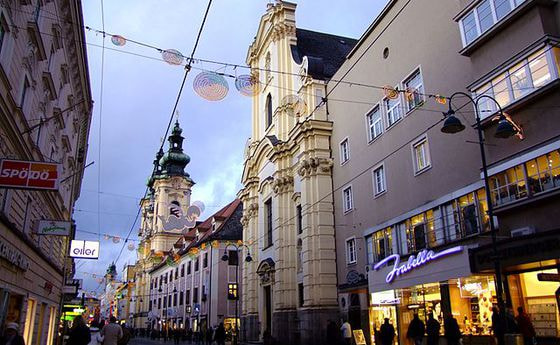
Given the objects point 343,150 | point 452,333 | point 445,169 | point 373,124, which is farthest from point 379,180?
point 452,333

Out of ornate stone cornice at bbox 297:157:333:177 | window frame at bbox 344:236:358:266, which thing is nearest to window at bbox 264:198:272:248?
ornate stone cornice at bbox 297:157:333:177

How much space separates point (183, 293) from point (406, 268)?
151 feet

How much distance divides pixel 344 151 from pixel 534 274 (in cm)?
1533

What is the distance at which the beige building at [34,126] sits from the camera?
11805 mm

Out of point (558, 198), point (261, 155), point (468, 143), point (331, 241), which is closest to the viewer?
point (558, 198)

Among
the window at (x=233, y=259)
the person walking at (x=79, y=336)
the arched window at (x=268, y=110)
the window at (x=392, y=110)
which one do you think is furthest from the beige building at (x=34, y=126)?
the window at (x=233, y=259)

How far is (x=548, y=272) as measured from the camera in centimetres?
1350

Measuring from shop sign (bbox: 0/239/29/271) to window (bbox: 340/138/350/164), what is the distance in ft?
58.1

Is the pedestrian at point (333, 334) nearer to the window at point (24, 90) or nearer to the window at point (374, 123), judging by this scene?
the window at point (374, 123)

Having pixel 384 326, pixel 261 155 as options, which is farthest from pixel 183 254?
pixel 384 326

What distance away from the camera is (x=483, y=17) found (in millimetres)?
15867

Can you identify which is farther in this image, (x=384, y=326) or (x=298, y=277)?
(x=298, y=277)

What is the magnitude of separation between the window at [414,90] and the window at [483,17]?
11.5 feet

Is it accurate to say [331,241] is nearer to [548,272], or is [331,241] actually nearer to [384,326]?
[384,326]
